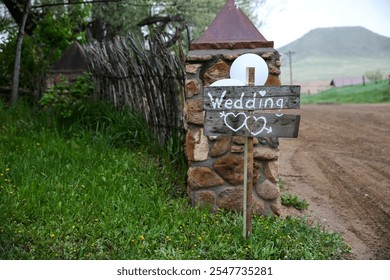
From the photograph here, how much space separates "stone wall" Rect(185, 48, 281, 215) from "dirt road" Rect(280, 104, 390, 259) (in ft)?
1.93

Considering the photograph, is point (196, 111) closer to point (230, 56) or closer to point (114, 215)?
point (230, 56)

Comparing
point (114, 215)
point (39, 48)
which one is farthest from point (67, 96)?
point (114, 215)

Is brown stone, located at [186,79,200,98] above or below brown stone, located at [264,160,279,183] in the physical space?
above

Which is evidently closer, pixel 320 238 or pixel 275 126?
pixel 275 126

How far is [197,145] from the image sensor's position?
3857 mm

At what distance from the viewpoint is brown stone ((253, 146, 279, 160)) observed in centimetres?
379

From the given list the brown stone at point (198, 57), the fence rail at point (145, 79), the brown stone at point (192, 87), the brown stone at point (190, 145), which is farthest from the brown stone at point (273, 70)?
the fence rail at point (145, 79)

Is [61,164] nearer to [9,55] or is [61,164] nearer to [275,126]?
[275,126]

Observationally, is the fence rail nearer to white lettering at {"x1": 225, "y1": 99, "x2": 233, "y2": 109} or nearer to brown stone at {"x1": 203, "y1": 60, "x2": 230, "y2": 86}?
brown stone at {"x1": 203, "y1": 60, "x2": 230, "y2": 86}

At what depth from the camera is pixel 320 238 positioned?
3.43 meters

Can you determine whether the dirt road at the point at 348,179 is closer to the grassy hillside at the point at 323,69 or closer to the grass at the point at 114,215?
the grass at the point at 114,215

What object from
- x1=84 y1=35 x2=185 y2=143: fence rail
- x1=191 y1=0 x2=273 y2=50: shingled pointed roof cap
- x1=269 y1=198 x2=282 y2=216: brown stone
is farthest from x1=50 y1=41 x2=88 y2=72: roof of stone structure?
x1=269 y1=198 x2=282 y2=216: brown stone
